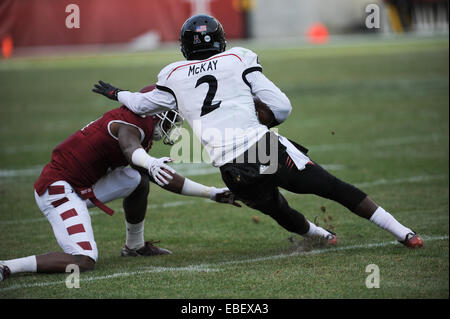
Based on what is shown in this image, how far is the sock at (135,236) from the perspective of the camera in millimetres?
5836

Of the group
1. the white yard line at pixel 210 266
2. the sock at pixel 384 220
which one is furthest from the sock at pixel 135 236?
the sock at pixel 384 220

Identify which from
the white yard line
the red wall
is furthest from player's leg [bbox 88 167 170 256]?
the red wall

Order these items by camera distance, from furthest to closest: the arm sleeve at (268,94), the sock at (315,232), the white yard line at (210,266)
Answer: the sock at (315,232)
the arm sleeve at (268,94)
the white yard line at (210,266)

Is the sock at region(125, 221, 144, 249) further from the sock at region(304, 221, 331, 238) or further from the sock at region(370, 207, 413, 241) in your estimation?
the sock at region(370, 207, 413, 241)

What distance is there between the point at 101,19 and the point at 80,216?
2692cm

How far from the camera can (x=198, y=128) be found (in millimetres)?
5129

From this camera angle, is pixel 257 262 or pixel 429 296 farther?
pixel 257 262

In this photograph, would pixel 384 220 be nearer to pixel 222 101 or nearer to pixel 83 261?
pixel 222 101

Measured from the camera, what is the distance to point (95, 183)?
5652 millimetres

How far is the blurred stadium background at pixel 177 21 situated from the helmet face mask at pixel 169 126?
22.9 m

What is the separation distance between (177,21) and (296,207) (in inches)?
1000

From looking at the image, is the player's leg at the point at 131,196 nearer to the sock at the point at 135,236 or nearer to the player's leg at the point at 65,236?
the sock at the point at 135,236
